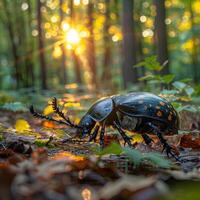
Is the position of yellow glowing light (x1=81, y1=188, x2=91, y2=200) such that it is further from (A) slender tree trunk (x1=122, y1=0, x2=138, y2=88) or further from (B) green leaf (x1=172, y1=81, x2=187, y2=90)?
(A) slender tree trunk (x1=122, y1=0, x2=138, y2=88)

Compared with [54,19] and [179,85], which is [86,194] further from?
[54,19]

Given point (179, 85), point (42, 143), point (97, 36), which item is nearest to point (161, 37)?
point (179, 85)

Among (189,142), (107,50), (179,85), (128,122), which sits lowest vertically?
(189,142)

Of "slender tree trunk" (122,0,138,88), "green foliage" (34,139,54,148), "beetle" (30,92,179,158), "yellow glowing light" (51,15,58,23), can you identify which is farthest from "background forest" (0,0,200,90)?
"green foliage" (34,139,54,148)

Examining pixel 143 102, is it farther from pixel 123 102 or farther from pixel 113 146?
pixel 113 146

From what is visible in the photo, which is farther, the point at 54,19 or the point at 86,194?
the point at 54,19

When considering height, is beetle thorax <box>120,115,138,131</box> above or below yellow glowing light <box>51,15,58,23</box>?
below

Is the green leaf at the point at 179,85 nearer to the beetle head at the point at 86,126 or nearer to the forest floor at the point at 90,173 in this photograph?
the forest floor at the point at 90,173
